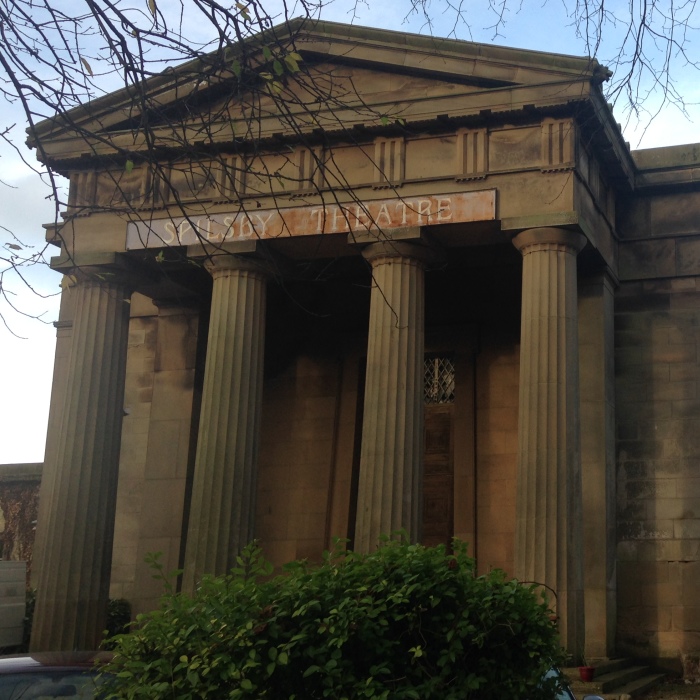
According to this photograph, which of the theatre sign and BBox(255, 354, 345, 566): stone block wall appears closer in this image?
the theatre sign

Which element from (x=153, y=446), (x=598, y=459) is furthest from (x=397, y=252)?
(x=153, y=446)

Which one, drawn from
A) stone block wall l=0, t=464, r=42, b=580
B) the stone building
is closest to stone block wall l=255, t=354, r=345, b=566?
the stone building

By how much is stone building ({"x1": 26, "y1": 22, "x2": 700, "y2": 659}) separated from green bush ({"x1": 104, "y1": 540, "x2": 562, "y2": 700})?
11.0m

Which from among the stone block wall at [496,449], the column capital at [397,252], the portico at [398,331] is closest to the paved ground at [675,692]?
the portico at [398,331]

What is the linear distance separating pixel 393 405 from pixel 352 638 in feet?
41.7

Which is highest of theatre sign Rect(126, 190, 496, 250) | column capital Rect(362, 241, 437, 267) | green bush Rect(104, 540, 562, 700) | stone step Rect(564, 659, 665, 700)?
theatre sign Rect(126, 190, 496, 250)

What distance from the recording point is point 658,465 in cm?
2173

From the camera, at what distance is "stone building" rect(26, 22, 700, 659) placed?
Result: 19.4 meters

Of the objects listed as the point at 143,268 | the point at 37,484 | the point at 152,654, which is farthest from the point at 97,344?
the point at 152,654

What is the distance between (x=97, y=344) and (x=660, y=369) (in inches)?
434

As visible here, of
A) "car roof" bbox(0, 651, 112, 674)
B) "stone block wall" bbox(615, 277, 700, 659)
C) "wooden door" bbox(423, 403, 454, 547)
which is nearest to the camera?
"car roof" bbox(0, 651, 112, 674)

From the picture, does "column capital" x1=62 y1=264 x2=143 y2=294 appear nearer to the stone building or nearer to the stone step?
the stone building

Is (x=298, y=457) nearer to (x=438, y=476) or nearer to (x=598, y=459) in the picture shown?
(x=438, y=476)

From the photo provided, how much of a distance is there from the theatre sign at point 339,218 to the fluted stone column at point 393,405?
605 millimetres
